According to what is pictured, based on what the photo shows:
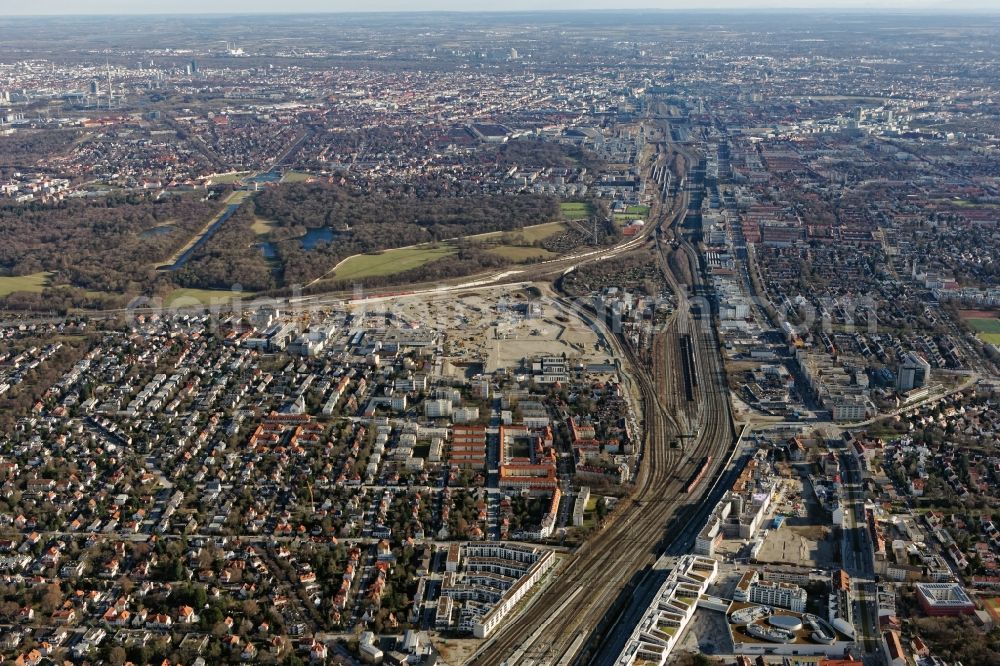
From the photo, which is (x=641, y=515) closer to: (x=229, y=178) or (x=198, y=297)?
(x=198, y=297)

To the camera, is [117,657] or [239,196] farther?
[239,196]

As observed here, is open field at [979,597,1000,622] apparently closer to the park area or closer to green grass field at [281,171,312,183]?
the park area

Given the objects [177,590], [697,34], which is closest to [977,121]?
[177,590]

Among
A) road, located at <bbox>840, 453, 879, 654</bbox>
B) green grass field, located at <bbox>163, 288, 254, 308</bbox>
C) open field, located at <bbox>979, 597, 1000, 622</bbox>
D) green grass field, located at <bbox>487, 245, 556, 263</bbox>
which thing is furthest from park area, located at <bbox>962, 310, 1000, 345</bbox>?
green grass field, located at <bbox>163, 288, 254, 308</bbox>

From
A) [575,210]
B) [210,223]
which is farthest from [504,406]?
[210,223]

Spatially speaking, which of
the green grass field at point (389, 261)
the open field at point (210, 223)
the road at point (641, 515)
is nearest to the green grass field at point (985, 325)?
the road at point (641, 515)

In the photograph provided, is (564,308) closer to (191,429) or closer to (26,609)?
(191,429)
